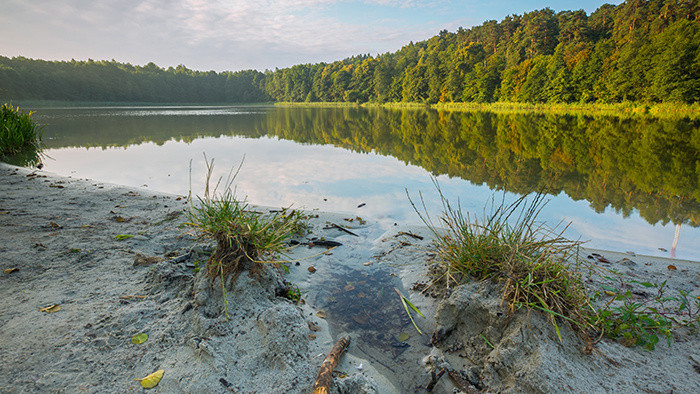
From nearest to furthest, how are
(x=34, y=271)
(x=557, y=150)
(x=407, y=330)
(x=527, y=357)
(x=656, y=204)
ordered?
1. (x=527, y=357)
2. (x=407, y=330)
3. (x=34, y=271)
4. (x=656, y=204)
5. (x=557, y=150)

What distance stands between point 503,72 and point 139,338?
5549 cm

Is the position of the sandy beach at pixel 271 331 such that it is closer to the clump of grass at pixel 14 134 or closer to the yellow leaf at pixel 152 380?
the yellow leaf at pixel 152 380

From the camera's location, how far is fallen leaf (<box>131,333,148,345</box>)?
204 cm

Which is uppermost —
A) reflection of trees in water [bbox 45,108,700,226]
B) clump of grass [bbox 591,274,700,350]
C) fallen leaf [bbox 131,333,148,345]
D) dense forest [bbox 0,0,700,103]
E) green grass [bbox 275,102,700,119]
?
dense forest [bbox 0,0,700,103]

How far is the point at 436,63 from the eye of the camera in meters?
58.0

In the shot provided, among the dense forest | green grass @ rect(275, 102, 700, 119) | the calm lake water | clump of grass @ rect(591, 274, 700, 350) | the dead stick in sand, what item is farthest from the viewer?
the dense forest

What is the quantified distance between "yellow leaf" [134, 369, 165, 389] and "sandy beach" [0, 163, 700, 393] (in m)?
0.04

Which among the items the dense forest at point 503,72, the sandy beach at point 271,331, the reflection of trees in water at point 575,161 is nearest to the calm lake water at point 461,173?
the reflection of trees in water at point 575,161

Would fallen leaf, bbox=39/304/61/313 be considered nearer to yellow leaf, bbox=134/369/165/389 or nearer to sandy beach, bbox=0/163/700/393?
sandy beach, bbox=0/163/700/393

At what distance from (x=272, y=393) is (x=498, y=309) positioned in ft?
5.19

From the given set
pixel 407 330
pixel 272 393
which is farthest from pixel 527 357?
pixel 272 393

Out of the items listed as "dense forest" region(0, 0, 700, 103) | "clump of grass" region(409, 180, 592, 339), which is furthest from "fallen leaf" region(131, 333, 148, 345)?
"dense forest" region(0, 0, 700, 103)

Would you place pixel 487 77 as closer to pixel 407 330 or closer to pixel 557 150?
pixel 557 150

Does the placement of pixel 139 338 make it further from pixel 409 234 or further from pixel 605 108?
pixel 605 108
